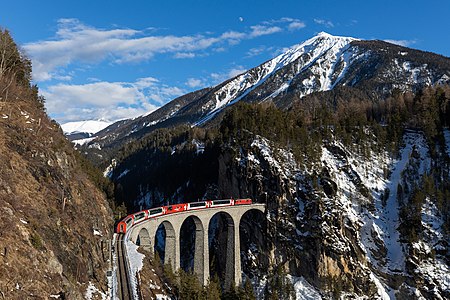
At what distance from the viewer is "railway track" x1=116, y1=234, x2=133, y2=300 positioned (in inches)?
1138

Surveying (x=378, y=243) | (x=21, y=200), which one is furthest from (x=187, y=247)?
(x=21, y=200)

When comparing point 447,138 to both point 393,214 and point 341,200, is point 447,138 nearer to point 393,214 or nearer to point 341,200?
point 393,214

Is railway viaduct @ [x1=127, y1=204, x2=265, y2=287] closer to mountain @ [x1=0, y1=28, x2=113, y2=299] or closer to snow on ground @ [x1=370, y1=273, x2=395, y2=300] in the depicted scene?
mountain @ [x1=0, y1=28, x2=113, y2=299]

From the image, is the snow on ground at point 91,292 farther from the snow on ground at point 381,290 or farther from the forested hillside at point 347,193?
the snow on ground at point 381,290

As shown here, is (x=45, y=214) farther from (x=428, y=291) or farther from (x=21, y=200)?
(x=428, y=291)

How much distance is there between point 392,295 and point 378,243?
950cm

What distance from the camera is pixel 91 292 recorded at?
88.7ft

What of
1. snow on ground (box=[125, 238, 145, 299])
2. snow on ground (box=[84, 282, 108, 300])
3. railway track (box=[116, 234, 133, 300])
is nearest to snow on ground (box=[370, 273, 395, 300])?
snow on ground (box=[125, 238, 145, 299])

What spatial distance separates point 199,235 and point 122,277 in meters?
30.9

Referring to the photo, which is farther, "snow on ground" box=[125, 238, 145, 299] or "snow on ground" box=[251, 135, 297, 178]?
"snow on ground" box=[251, 135, 297, 178]

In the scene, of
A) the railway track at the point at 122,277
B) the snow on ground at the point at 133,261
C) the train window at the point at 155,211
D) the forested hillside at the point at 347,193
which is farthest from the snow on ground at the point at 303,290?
the railway track at the point at 122,277

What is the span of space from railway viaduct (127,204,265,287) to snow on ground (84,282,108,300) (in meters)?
16.3

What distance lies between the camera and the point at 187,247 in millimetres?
95312

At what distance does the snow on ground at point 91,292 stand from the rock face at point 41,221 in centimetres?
38
